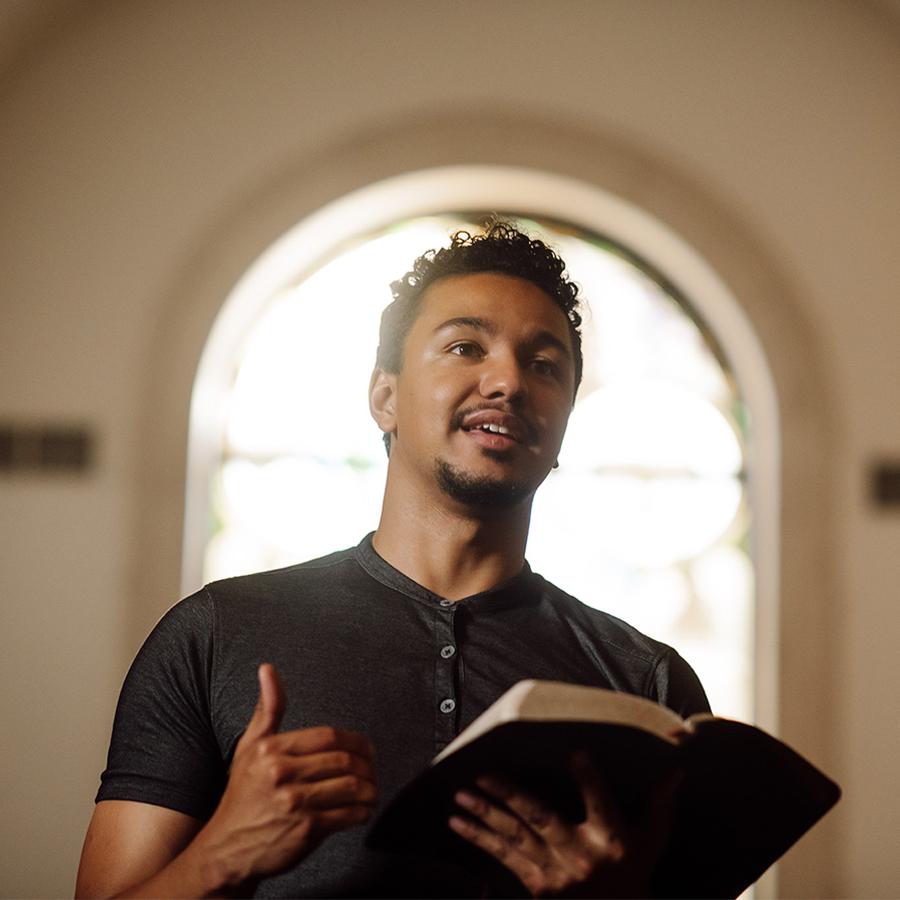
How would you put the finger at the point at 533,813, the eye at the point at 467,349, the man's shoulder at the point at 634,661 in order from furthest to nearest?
1. the eye at the point at 467,349
2. the man's shoulder at the point at 634,661
3. the finger at the point at 533,813

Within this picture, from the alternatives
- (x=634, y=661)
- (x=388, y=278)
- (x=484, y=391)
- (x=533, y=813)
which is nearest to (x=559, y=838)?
(x=533, y=813)

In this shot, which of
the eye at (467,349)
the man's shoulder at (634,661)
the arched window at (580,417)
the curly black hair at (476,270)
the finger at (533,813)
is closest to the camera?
the finger at (533,813)

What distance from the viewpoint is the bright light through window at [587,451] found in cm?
448

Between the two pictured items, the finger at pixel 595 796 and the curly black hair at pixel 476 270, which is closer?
the finger at pixel 595 796

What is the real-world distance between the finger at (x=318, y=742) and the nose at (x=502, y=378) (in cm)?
62

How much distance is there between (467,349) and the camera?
1.91 meters

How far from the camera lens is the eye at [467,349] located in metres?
1.91

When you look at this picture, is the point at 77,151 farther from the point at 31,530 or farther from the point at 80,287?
the point at 31,530

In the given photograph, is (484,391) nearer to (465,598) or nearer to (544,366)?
(544,366)

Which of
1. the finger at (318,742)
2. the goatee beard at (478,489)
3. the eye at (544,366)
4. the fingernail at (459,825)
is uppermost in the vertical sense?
the eye at (544,366)

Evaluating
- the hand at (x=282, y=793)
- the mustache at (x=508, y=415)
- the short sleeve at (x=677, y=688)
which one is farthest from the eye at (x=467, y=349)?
the hand at (x=282, y=793)

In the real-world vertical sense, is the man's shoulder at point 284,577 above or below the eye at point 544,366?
below

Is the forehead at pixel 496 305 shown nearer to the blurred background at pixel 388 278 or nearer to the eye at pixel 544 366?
the eye at pixel 544 366

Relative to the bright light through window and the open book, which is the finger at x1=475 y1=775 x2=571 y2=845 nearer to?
the open book
